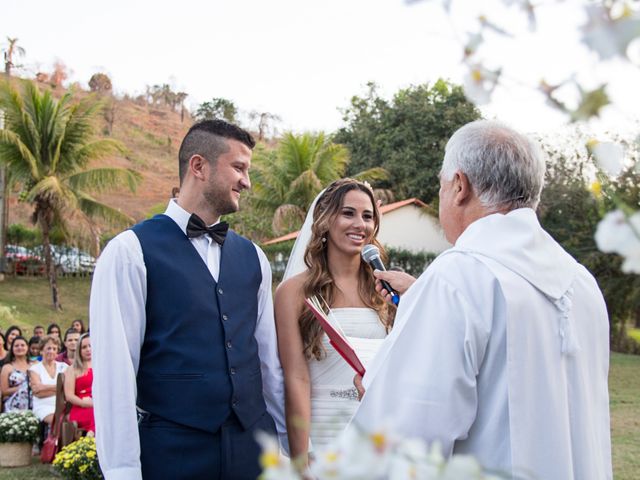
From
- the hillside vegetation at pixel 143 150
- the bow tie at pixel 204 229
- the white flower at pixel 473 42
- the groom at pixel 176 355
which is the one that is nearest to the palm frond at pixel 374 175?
the hillside vegetation at pixel 143 150

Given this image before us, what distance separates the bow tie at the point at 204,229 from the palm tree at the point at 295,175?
22133 mm

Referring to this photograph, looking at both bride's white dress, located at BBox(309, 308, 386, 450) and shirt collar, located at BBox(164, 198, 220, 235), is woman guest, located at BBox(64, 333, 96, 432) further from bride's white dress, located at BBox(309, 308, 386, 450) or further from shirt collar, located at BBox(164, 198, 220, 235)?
shirt collar, located at BBox(164, 198, 220, 235)

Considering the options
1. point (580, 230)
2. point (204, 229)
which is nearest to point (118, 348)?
point (204, 229)

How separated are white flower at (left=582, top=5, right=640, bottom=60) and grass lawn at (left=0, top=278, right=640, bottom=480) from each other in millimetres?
8398

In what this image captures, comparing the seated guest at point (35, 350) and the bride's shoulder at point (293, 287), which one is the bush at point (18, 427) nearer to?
the seated guest at point (35, 350)

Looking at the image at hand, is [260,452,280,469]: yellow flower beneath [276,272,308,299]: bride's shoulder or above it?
beneath

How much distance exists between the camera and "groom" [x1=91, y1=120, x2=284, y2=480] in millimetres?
2982

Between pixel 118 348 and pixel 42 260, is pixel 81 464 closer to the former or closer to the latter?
pixel 118 348

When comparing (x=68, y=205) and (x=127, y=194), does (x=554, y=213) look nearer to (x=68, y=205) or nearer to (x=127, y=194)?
(x=68, y=205)

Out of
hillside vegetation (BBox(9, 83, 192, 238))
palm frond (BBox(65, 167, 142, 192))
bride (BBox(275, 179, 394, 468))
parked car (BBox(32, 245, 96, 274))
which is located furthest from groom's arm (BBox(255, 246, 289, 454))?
hillside vegetation (BBox(9, 83, 192, 238))

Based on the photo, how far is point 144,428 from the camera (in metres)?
3.09

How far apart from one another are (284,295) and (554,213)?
2521 cm

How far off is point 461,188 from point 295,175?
24752 millimetres

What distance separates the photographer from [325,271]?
4.15 meters
